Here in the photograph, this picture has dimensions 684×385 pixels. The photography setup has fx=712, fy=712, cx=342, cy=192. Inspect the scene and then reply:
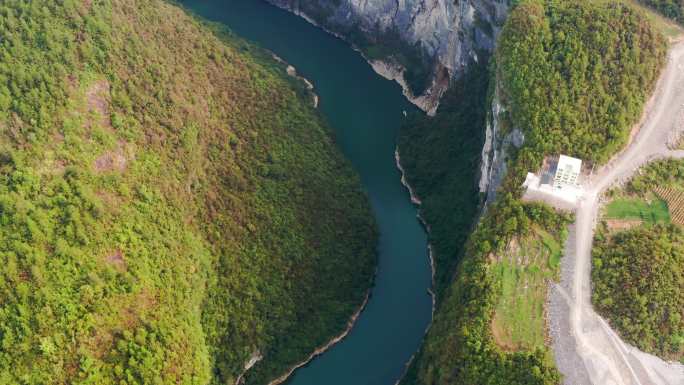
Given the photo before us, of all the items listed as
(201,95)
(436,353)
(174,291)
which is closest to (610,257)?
(436,353)

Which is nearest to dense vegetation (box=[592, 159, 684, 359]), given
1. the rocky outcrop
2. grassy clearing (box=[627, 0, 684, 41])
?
the rocky outcrop

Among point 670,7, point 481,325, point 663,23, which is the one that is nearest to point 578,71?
point 663,23

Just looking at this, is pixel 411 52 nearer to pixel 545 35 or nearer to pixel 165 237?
pixel 545 35

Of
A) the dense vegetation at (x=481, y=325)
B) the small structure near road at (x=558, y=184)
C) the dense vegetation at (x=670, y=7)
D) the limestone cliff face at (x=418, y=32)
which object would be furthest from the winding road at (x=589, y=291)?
the limestone cliff face at (x=418, y=32)

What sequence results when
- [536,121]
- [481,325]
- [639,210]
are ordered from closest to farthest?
[481,325]
[639,210]
[536,121]

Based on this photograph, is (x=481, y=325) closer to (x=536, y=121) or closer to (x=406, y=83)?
(x=536, y=121)

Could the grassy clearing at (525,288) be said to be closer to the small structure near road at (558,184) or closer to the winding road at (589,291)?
the winding road at (589,291)

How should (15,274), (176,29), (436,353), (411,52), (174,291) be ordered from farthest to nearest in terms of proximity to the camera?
(411,52) → (176,29) → (174,291) → (436,353) → (15,274)
